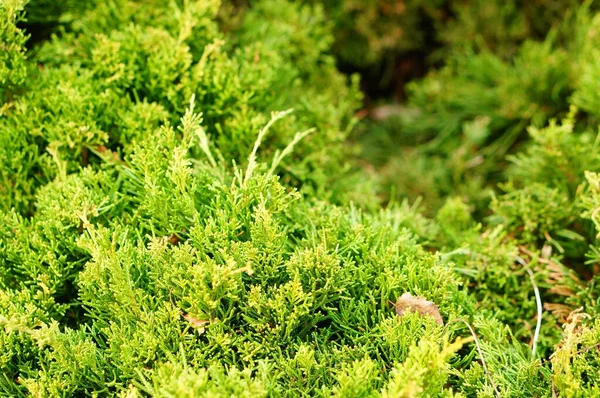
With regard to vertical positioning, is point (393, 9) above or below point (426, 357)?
above

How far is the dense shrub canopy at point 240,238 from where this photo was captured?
123 cm

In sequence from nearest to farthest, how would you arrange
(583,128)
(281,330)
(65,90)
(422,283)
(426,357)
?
(426,357), (281,330), (422,283), (65,90), (583,128)

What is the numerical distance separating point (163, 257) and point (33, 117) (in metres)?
0.66

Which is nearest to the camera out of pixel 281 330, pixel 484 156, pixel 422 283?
pixel 281 330

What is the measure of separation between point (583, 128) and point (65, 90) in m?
1.92

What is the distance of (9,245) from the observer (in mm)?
1407

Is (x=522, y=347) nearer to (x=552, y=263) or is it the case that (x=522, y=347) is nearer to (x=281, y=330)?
(x=552, y=263)

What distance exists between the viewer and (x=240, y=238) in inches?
54.9

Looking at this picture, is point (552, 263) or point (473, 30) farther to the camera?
point (473, 30)

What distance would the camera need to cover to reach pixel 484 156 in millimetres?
2660

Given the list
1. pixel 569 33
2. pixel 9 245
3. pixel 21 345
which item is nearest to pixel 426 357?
pixel 21 345

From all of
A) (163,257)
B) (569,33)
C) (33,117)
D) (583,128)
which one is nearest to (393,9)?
(569,33)

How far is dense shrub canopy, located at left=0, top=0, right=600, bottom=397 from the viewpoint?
1.23 metres

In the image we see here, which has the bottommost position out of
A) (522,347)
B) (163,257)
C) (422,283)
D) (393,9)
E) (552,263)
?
(522,347)
